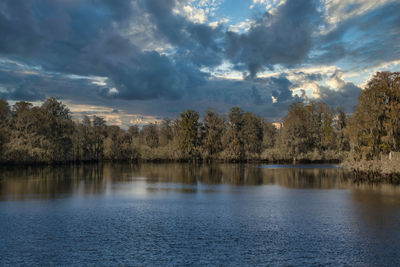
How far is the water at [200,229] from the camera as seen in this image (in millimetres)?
16781

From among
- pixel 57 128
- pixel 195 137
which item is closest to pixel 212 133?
pixel 195 137

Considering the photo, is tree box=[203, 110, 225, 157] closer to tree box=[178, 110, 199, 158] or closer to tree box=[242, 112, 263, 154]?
tree box=[178, 110, 199, 158]

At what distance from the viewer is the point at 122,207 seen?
30.6 m

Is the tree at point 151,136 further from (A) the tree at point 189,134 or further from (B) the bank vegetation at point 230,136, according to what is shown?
(A) the tree at point 189,134

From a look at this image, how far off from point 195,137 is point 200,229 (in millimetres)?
102540

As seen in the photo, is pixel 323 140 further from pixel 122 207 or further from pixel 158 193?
pixel 122 207

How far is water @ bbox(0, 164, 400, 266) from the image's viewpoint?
16781mm

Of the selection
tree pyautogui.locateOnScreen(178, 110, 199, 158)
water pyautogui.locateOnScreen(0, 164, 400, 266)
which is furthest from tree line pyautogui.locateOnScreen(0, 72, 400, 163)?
water pyautogui.locateOnScreen(0, 164, 400, 266)

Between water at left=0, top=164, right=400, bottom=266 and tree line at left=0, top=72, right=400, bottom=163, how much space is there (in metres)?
27.0

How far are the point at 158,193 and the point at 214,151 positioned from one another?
84.5 meters

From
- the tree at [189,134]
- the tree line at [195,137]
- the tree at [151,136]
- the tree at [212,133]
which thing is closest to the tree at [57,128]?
the tree line at [195,137]

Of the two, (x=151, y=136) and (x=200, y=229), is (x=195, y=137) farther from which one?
(x=200, y=229)

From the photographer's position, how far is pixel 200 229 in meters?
22.3

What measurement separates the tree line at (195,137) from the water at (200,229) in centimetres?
2698
